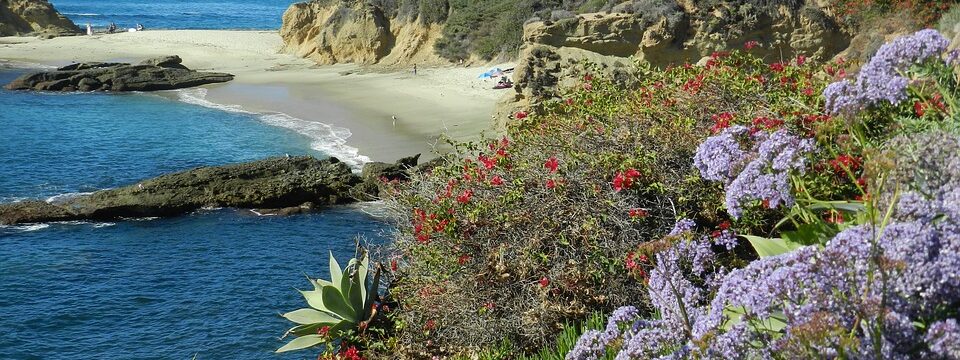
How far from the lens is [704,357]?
11.7ft

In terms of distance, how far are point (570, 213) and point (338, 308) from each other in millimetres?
2445

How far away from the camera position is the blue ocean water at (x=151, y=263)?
554 inches

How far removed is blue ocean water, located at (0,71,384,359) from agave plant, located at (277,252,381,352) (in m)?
3.93

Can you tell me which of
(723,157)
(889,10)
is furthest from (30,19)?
(723,157)

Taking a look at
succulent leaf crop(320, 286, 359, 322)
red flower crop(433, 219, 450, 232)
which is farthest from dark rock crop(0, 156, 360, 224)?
red flower crop(433, 219, 450, 232)

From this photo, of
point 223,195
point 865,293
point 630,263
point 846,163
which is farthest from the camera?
point 223,195

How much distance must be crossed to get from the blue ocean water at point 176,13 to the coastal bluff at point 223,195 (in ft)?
202

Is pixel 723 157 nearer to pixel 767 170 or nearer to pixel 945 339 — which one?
pixel 767 170

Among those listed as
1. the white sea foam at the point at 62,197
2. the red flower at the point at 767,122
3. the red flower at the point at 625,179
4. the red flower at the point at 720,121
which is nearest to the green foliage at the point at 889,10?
the red flower at the point at 720,121

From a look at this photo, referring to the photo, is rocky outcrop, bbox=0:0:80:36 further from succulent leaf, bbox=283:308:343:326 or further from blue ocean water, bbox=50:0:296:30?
succulent leaf, bbox=283:308:343:326

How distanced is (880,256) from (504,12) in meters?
38.9

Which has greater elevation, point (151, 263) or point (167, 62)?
point (151, 263)

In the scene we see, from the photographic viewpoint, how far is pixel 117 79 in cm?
4466

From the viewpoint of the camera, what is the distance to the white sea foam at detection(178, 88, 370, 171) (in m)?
26.6
